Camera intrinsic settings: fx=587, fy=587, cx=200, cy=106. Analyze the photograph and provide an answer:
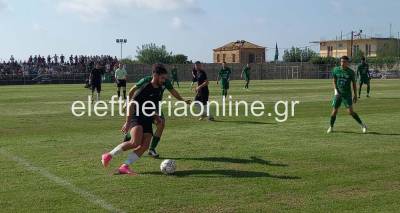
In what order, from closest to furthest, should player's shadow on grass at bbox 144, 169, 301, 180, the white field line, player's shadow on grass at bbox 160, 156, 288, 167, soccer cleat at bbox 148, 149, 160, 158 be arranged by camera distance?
the white field line → player's shadow on grass at bbox 144, 169, 301, 180 → player's shadow on grass at bbox 160, 156, 288, 167 → soccer cleat at bbox 148, 149, 160, 158

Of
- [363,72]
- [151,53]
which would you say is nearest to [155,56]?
[151,53]

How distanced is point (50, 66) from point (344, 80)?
2012 inches

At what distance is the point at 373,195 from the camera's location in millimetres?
7426

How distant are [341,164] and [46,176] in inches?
184

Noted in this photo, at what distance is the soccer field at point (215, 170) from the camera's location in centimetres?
707

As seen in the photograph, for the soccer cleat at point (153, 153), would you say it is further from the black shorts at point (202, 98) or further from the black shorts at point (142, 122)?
the black shorts at point (202, 98)

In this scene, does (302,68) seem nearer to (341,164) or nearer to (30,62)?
(30,62)

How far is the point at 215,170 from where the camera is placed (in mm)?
9141

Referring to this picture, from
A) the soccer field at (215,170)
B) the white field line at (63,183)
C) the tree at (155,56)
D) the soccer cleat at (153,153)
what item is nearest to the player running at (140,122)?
the soccer field at (215,170)

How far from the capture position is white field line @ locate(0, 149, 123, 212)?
7002mm

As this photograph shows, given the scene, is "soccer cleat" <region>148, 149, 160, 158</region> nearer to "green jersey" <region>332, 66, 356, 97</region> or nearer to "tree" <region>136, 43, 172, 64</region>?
"green jersey" <region>332, 66, 356, 97</region>

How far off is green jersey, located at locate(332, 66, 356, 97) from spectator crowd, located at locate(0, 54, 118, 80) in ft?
144

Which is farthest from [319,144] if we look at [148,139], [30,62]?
[30,62]

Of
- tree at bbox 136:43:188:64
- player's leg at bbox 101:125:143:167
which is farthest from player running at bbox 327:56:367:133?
tree at bbox 136:43:188:64
